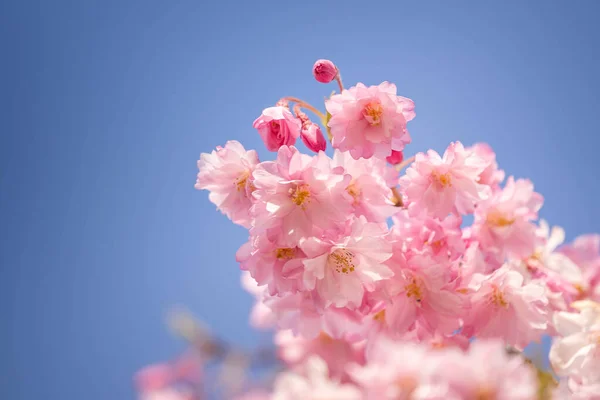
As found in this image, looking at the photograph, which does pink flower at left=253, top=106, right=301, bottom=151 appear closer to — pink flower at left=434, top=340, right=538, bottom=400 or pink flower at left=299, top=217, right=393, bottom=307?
pink flower at left=299, top=217, right=393, bottom=307

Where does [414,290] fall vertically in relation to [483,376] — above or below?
above

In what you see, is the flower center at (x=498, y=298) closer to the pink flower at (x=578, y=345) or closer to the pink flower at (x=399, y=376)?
the pink flower at (x=578, y=345)

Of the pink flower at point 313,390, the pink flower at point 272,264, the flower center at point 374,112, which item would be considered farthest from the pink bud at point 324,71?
the pink flower at point 313,390

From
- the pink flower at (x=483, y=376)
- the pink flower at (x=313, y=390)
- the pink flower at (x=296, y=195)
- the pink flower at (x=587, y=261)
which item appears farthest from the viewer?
the pink flower at (x=587, y=261)

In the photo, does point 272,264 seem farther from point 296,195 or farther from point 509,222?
point 509,222

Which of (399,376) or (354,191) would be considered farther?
(354,191)

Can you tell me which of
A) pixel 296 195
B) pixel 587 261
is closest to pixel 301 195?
pixel 296 195
